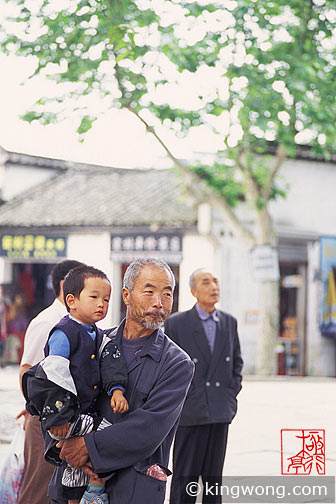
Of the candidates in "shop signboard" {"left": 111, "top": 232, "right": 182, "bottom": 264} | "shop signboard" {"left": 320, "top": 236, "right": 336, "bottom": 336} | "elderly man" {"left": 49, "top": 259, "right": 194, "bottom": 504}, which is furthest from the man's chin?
"shop signboard" {"left": 320, "top": 236, "right": 336, "bottom": 336}

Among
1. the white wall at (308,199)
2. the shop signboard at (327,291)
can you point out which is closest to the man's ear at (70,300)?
the white wall at (308,199)

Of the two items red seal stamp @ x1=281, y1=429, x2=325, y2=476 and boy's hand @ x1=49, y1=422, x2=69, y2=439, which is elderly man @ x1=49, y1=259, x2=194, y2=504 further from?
red seal stamp @ x1=281, y1=429, x2=325, y2=476

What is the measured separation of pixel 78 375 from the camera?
335 centimetres

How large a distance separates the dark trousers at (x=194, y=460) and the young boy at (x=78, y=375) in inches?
91.3

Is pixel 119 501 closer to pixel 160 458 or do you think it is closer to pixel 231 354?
pixel 160 458

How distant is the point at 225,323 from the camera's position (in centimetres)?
607

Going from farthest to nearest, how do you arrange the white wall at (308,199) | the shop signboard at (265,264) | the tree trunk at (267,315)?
the white wall at (308,199), the tree trunk at (267,315), the shop signboard at (265,264)

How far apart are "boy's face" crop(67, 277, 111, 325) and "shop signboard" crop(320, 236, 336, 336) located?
18.3m

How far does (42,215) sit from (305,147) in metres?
7.14

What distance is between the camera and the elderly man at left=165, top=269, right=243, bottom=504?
5691 millimetres

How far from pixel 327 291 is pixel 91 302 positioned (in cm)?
1854

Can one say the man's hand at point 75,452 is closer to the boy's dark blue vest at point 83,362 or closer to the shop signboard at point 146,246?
the boy's dark blue vest at point 83,362

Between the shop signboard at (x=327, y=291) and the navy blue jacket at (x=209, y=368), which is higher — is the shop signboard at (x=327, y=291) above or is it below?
above

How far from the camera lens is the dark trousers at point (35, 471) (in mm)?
4859
